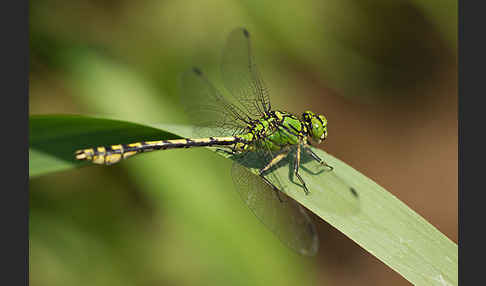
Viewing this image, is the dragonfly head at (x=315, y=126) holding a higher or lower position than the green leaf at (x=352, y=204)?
higher

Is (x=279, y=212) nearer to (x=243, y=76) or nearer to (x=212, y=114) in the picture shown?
(x=212, y=114)

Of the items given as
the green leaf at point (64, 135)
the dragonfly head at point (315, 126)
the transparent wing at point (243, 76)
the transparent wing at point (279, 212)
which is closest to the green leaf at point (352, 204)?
the green leaf at point (64, 135)

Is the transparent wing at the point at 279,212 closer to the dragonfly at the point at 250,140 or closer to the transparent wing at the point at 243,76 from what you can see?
the dragonfly at the point at 250,140

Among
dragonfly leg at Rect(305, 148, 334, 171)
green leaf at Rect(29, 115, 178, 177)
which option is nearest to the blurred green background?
dragonfly leg at Rect(305, 148, 334, 171)

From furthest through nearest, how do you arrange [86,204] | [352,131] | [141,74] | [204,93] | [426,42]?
[352,131]
[426,42]
[141,74]
[86,204]
[204,93]

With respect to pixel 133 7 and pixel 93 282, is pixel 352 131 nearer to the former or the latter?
pixel 133 7

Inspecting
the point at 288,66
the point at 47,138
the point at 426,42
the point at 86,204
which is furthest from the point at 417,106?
the point at 47,138

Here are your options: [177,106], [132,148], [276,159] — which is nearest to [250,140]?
[276,159]
